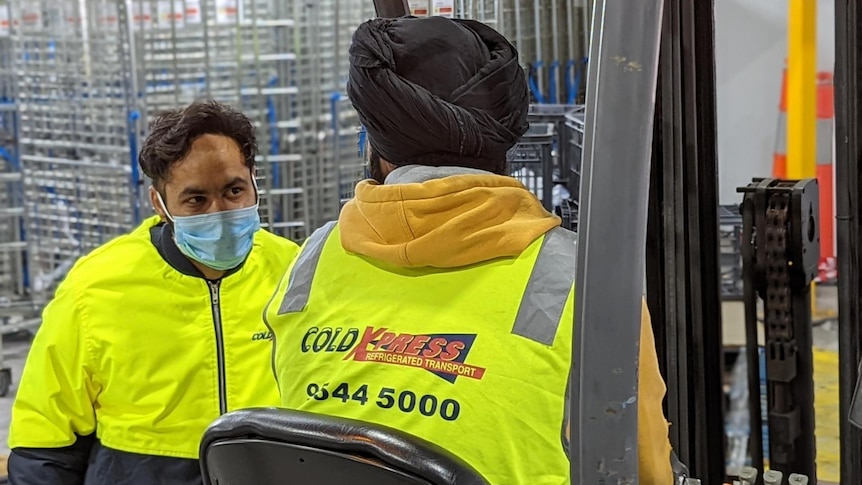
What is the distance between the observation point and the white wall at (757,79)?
19.0 feet

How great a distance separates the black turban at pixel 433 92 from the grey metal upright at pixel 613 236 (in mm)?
355

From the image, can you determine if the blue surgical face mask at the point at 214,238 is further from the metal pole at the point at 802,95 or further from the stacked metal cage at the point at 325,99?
the metal pole at the point at 802,95

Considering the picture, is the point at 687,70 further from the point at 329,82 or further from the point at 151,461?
the point at 329,82

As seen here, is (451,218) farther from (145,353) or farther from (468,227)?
(145,353)

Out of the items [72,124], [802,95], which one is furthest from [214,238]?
[802,95]

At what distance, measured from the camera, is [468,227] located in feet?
4.63

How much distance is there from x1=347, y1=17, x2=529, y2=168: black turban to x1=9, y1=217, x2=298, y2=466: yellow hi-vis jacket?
35.2 inches

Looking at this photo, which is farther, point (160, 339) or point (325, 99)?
point (325, 99)

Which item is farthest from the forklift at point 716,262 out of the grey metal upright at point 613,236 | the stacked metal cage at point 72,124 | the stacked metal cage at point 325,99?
the stacked metal cage at point 72,124

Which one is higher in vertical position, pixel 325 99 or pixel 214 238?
pixel 325 99

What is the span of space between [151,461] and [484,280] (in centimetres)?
114

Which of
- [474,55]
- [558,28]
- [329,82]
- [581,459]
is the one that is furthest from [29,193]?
[581,459]

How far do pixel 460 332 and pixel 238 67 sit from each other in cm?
458

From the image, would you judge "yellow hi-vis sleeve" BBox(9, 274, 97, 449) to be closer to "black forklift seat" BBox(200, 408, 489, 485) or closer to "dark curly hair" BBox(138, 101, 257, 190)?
"dark curly hair" BBox(138, 101, 257, 190)
